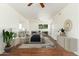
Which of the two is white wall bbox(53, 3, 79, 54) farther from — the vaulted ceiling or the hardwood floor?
the hardwood floor

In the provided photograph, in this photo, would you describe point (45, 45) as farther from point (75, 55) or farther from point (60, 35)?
point (75, 55)

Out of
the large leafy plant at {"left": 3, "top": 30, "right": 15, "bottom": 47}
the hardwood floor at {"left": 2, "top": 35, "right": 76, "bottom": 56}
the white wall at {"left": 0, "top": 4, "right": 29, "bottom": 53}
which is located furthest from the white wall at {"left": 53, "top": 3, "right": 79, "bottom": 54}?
the large leafy plant at {"left": 3, "top": 30, "right": 15, "bottom": 47}

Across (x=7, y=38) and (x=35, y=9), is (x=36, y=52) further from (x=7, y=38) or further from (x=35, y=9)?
(x=35, y=9)

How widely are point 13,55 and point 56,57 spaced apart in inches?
26.8

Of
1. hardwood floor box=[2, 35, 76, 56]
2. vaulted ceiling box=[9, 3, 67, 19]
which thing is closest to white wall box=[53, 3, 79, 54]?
vaulted ceiling box=[9, 3, 67, 19]

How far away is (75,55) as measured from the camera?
80.4 inches

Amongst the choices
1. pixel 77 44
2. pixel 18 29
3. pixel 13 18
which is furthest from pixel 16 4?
pixel 77 44

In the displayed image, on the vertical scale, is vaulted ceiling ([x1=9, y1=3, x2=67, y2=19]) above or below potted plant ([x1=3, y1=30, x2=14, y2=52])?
above

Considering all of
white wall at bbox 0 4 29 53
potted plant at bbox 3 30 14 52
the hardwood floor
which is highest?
white wall at bbox 0 4 29 53

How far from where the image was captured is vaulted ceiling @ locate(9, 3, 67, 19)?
2041 mm

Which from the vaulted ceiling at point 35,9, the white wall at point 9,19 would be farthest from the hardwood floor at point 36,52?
the vaulted ceiling at point 35,9

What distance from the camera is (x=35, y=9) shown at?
208 centimetres

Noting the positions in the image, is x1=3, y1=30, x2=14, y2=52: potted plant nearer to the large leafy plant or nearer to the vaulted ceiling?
the large leafy plant

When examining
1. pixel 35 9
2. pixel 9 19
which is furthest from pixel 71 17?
pixel 9 19
